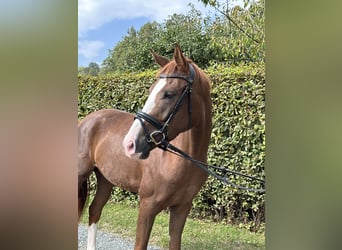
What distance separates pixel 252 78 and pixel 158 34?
18.9 inches

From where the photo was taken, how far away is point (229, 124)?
161cm

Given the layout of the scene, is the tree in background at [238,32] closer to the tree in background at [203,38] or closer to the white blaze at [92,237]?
the tree in background at [203,38]

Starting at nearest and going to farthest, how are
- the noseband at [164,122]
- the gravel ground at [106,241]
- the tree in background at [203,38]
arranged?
1. the noseband at [164,122]
2. the tree in background at [203,38]
3. the gravel ground at [106,241]

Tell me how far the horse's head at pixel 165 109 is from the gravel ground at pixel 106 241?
0.42m

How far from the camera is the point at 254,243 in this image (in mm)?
1368

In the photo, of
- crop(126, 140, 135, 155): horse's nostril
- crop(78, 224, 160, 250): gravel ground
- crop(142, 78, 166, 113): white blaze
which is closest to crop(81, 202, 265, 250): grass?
crop(78, 224, 160, 250): gravel ground

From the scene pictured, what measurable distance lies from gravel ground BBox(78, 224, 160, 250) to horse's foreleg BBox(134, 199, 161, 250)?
0.06 m

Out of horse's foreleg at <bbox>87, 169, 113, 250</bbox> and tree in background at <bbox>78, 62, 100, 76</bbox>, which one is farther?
horse's foreleg at <bbox>87, 169, 113, 250</bbox>

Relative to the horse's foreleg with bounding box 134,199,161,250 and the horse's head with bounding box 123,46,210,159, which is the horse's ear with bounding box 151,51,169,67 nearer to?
the horse's head with bounding box 123,46,210,159

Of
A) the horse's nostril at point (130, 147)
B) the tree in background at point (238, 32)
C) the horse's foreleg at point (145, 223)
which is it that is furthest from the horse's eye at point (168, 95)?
the horse's foreleg at point (145, 223)

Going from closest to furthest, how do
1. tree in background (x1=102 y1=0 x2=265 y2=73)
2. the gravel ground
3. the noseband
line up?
the noseband → tree in background (x1=102 y1=0 x2=265 y2=73) → the gravel ground

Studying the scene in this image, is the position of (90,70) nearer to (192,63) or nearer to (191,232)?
(192,63)

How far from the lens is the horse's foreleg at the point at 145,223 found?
1.38 m

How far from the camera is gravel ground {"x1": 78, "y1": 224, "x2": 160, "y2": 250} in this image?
1446 millimetres
